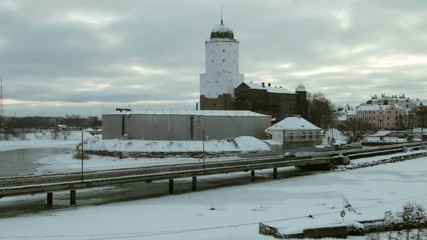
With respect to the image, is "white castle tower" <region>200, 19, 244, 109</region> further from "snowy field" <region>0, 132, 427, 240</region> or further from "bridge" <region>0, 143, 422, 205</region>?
"snowy field" <region>0, 132, 427, 240</region>

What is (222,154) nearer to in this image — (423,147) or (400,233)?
(423,147)

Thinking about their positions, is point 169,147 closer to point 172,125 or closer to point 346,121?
point 172,125

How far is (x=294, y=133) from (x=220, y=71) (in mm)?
22454

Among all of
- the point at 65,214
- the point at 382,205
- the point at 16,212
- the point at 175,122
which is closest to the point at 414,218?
the point at 382,205

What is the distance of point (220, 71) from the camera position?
87312 mm

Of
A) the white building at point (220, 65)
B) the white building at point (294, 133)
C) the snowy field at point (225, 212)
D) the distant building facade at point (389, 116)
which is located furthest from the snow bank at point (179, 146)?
the distant building facade at point (389, 116)

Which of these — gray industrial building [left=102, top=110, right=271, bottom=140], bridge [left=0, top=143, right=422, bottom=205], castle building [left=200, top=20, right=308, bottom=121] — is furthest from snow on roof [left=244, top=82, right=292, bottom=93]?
bridge [left=0, top=143, right=422, bottom=205]

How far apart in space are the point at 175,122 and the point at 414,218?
49.0 meters

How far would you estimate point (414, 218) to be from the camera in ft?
62.8

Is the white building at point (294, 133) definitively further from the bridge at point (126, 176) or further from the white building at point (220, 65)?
the bridge at point (126, 176)

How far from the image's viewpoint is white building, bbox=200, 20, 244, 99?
8700 cm

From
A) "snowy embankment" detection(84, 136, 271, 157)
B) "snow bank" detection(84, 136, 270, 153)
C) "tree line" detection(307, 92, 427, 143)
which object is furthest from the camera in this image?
"tree line" detection(307, 92, 427, 143)

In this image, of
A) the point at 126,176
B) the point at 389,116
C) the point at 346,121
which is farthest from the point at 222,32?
the point at 389,116

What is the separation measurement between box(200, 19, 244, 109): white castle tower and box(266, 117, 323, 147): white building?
17.0 metres
